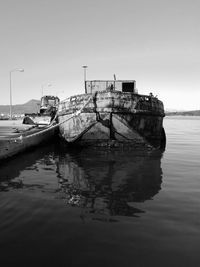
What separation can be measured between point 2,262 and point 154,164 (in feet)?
26.2

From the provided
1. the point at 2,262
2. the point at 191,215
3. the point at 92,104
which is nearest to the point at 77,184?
the point at 191,215

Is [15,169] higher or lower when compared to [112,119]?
lower

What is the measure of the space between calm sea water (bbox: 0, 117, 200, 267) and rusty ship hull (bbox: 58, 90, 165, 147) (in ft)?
14.6

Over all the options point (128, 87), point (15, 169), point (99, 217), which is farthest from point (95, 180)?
point (128, 87)

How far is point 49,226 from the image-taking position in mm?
4500

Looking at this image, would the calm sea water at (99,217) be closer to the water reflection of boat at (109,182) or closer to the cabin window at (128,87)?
the water reflection of boat at (109,182)

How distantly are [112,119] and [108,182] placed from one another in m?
6.02

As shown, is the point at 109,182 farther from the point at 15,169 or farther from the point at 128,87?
the point at 128,87

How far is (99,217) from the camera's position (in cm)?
495

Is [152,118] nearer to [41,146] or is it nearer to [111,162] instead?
[111,162]

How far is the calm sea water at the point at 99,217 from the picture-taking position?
142 inches

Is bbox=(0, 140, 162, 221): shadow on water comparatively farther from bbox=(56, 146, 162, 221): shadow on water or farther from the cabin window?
the cabin window

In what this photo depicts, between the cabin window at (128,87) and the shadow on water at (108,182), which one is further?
the cabin window at (128,87)

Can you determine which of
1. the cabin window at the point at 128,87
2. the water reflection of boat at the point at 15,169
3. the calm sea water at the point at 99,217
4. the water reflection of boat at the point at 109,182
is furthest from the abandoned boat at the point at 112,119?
the calm sea water at the point at 99,217
